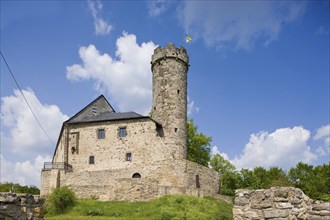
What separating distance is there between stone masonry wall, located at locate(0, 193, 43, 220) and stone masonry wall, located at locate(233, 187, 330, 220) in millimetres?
4959

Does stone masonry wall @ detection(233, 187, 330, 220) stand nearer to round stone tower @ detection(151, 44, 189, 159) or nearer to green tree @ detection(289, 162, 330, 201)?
round stone tower @ detection(151, 44, 189, 159)

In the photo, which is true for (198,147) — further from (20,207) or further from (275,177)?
(20,207)

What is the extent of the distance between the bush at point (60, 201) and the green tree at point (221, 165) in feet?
87.5

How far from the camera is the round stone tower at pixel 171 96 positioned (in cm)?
3925

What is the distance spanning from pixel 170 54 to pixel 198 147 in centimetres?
1406

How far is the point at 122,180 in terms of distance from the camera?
32.5 meters

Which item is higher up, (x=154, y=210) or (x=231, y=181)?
(x=231, y=181)

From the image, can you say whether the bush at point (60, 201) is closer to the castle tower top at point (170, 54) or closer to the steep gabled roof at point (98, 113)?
the steep gabled roof at point (98, 113)

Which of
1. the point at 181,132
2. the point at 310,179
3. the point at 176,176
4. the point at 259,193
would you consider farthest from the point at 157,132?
the point at 259,193

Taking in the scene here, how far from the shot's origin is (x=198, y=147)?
49.9 meters

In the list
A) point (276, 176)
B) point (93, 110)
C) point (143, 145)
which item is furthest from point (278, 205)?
point (276, 176)

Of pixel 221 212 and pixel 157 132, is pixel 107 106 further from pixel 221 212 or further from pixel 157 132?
pixel 221 212

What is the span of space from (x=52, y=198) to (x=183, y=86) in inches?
720

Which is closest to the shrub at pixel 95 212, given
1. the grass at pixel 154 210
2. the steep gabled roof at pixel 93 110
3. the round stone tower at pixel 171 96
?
the grass at pixel 154 210
